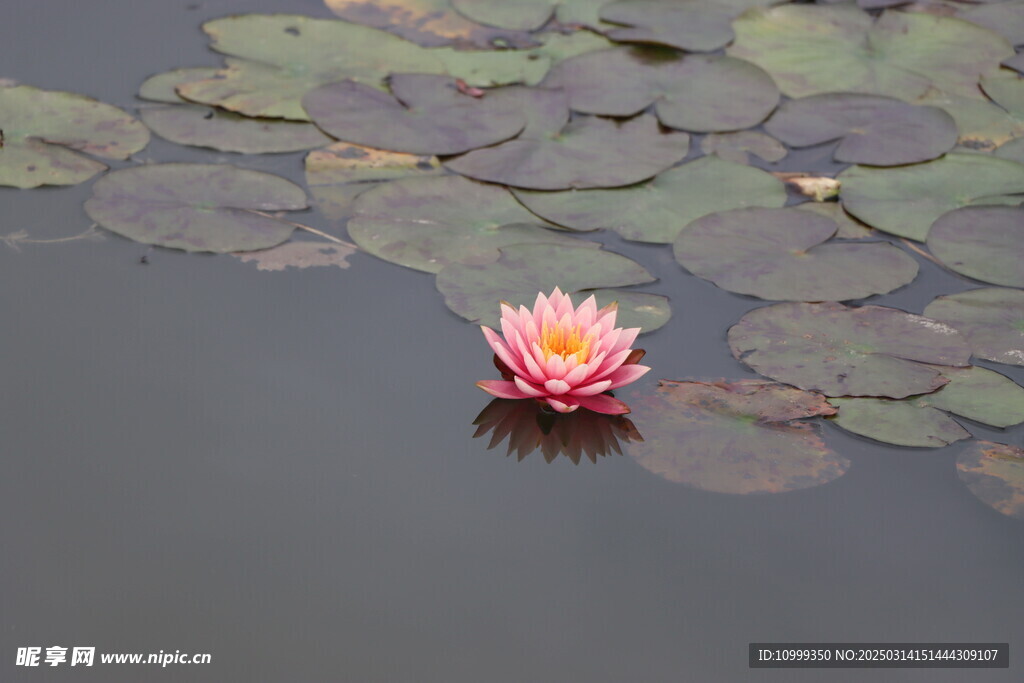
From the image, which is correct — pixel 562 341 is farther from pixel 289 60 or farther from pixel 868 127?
pixel 289 60

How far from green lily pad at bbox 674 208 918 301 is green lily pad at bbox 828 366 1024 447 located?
410 mm

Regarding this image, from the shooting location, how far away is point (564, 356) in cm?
246

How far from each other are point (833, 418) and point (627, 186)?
109 cm

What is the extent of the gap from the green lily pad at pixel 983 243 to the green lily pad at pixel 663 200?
491mm

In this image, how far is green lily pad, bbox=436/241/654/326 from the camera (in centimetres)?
275

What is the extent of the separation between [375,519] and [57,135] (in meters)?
1.87

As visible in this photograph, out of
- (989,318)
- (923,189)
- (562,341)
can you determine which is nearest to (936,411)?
(989,318)

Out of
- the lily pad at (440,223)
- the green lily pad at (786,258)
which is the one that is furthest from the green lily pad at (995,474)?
the lily pad at (440,223)

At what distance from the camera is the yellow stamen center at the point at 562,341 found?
245 centimetres

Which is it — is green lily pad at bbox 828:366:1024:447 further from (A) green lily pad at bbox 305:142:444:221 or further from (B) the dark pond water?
(A) green lily pad at bbox 305:142:444:221

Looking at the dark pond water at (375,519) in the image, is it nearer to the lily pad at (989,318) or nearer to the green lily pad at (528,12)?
the lily pad at (989,318)

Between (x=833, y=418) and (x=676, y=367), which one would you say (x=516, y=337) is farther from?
(x=833, y=418)

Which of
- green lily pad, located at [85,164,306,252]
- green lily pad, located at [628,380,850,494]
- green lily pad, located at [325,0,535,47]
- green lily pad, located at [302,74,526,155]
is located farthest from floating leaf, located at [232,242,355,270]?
green lily pad, located at [325,0,535,47]

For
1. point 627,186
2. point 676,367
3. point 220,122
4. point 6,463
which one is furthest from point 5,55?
point 676,367
